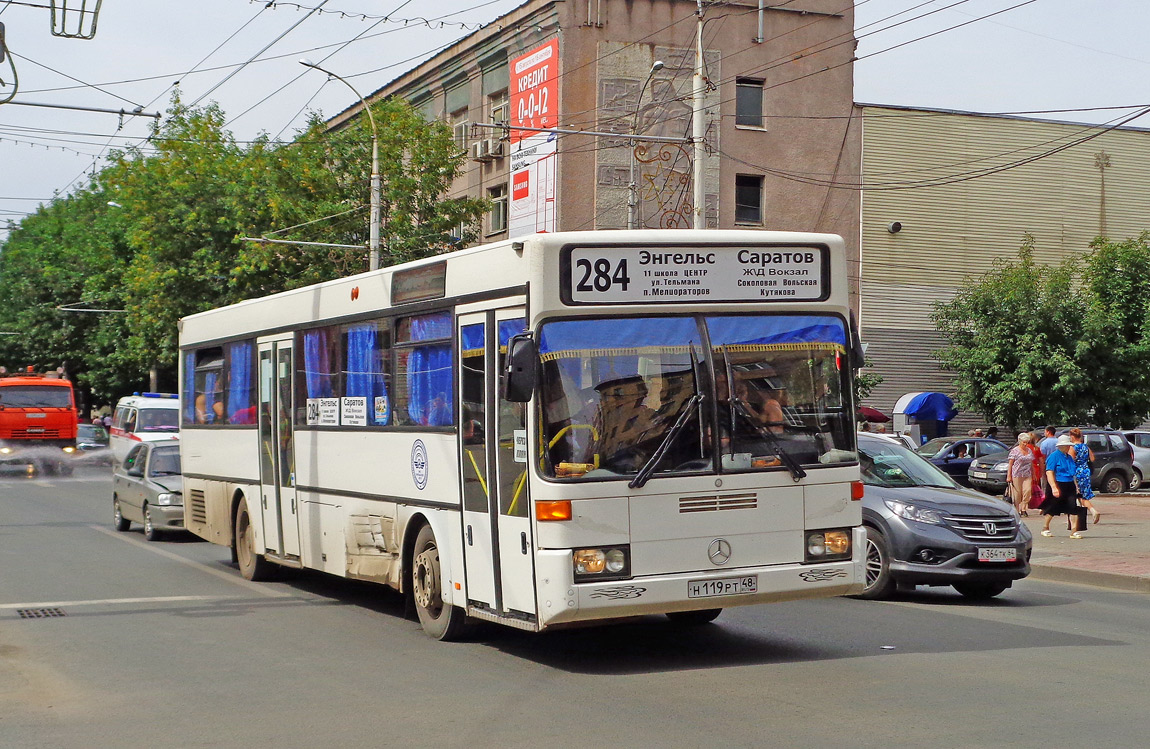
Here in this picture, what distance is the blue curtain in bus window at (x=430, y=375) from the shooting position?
33.6ft

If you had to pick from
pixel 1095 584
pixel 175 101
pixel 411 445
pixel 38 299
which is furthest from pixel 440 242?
pixel 38 299

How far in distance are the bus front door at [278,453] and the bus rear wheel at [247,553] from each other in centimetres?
50

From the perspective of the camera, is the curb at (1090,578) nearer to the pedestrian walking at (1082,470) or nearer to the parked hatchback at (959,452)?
the pedestrian walking at (1082,470)

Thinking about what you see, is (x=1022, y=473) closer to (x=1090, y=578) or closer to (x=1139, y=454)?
(x=1090, y=578)

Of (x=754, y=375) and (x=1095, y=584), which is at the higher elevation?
(x=754, y=375)

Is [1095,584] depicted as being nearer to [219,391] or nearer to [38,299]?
[219,391]

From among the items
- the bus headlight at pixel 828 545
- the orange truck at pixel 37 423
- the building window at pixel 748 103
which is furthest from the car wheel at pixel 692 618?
the orange truck at pixel 37 423

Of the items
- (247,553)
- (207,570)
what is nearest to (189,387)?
(207,570)

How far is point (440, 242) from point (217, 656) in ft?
96.4

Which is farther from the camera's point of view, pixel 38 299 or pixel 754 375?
pixel 38 299

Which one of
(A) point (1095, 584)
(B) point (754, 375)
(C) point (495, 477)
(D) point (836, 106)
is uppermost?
(D) point (836, 106)

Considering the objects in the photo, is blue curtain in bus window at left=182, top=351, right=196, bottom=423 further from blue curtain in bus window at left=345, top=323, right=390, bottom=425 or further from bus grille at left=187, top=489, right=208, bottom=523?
blue curtain in bus window at left=345, top=323, right=390, bottom=425

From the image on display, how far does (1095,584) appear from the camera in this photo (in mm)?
15688

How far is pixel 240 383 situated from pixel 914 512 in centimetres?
715
